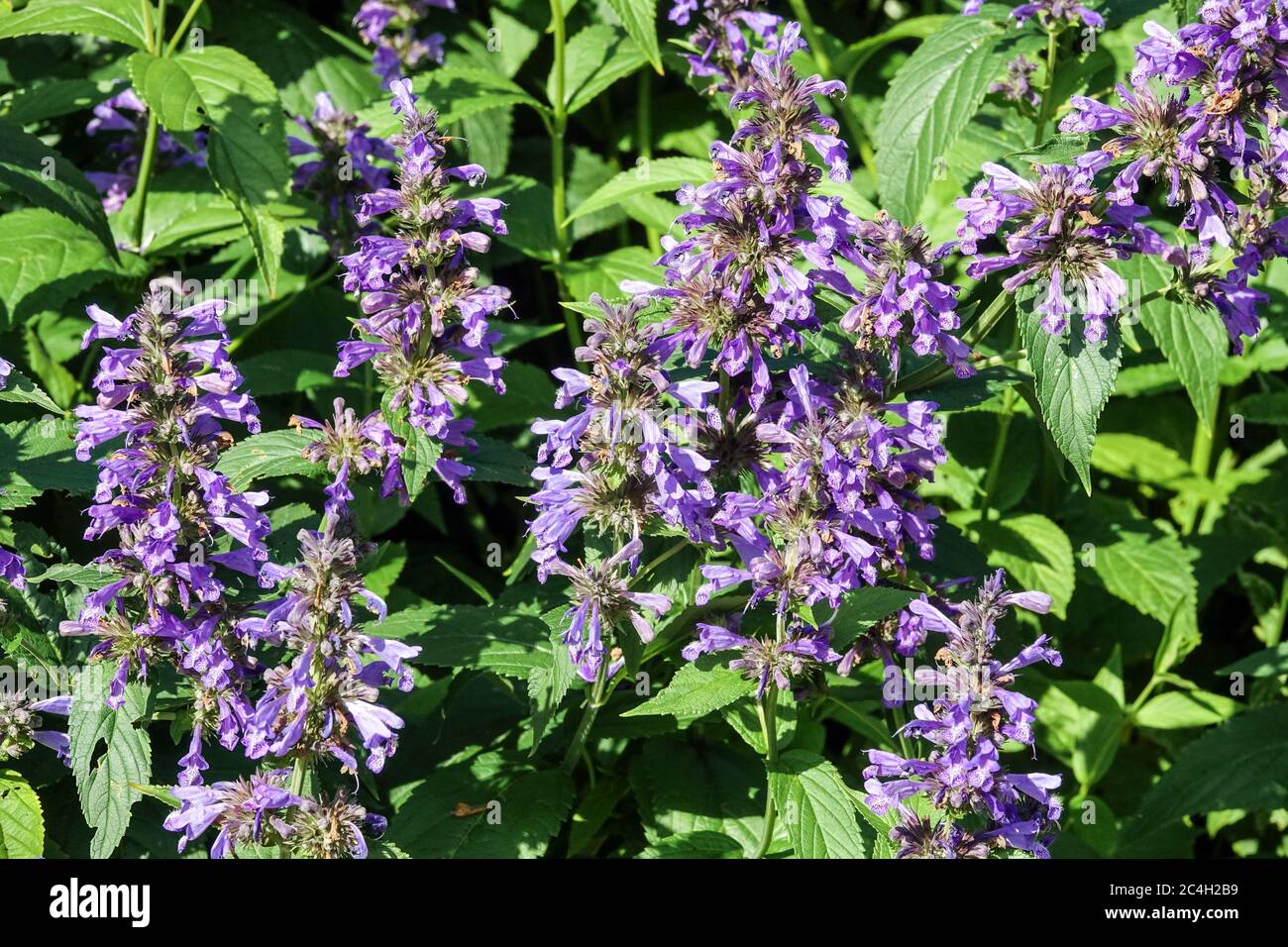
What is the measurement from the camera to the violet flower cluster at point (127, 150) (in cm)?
467

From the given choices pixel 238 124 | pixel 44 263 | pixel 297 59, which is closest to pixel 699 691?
pixel 238 124

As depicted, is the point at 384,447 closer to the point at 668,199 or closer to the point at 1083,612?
the point at 668,199

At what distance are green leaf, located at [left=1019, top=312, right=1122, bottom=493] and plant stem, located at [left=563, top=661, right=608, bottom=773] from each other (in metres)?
1.12

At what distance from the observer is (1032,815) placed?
278 cm

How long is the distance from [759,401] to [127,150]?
2920mm

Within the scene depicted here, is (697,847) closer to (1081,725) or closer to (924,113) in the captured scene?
(1081,725)

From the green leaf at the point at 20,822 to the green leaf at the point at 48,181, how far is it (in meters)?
1.60

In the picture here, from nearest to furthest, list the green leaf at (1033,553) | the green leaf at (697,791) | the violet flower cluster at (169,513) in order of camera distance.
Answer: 1. the violet flower cluster at (169,513)
2. the green leaf at (697,791)
3. the green leaf at (1033,553)

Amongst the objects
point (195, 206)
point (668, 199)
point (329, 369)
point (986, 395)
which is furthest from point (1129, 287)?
point (195, 206)

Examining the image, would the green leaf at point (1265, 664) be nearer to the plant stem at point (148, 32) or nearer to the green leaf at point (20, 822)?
the green leaf at point (20, 822)

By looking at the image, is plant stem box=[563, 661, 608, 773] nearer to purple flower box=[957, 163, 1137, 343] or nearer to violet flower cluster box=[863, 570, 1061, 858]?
violet flower cluster box=[863, 570, 1061, 858]

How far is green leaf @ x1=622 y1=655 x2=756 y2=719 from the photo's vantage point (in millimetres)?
2836

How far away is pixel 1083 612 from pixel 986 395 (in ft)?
6.20

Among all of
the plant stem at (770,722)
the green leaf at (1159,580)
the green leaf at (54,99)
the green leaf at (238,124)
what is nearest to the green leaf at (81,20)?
the green leaf at (238,124)
